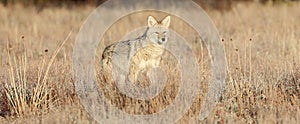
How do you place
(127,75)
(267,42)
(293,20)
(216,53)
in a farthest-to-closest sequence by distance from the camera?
(293,20)
(267,42)
(216,53)
(127,75)

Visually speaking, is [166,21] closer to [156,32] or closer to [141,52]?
[156,32]

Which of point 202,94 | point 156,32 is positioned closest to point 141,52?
point 156,32

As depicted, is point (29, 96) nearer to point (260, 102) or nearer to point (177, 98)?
point (177, 98)

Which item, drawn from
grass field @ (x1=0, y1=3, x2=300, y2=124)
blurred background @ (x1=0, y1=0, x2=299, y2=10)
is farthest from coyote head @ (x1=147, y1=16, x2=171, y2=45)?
blurred background @ (x1=0, y1=0, x2=299, y2=10)

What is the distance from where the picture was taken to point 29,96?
620 cm

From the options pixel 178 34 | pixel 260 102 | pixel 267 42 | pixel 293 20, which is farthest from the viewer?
pixel 293 20

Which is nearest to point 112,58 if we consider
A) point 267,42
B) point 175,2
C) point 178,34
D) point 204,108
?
point 204,108

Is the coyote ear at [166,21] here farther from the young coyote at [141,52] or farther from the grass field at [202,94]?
the grass field at [202,94]

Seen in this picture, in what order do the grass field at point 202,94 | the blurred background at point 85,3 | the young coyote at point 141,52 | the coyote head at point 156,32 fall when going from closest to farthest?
the grass field at point 202,94, the young coyote at point 141,52, the coyote head at point 156,32, the blurred background at point 85,3

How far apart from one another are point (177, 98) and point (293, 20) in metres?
7.87

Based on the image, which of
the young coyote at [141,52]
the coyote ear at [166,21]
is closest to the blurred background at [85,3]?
the coyote ear at [166,21]

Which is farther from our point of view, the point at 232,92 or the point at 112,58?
the point at 112,58

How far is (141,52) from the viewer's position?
7.00 meters

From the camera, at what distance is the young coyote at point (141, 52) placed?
6.91m
